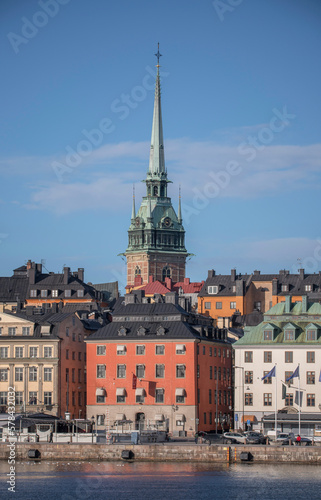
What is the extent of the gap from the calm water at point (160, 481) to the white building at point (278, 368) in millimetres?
24126

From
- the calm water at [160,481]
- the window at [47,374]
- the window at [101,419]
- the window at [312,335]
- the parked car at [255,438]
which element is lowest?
the calm water at [160,481]

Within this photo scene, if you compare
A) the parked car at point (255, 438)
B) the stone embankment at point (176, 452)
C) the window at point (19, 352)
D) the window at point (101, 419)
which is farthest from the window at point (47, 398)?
the parked car at point (255, 438)

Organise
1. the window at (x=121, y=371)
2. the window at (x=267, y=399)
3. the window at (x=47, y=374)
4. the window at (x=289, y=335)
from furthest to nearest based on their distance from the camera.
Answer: the window at (x=47, y=374), the window at (x=121, y=371), the window at (x=289, y=335), the window at (x=267, y=399)

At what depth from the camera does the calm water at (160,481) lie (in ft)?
334

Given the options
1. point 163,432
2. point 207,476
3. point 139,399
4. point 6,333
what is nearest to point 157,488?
point 207,476

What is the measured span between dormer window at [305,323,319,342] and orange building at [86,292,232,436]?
30.9 ft

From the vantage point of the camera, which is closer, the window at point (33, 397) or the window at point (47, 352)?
the window at point (33, 397)

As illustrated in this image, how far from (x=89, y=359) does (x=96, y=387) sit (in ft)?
8.95

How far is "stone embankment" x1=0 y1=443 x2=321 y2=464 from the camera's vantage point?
111750 mm

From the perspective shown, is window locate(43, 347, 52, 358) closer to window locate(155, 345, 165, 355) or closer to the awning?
window locate(155, 345, 165, 355)

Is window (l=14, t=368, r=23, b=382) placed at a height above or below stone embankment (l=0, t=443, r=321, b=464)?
above

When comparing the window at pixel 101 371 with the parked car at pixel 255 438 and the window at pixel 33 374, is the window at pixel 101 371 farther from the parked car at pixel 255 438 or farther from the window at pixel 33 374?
the parked car at pixel 255 438

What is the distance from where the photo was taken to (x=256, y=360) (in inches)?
5438

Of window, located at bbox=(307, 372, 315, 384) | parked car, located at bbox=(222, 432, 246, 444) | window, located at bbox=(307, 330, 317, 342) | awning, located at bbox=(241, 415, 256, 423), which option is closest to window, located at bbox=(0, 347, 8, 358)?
awning, located at bbox=(241, 415, 256, 423)
